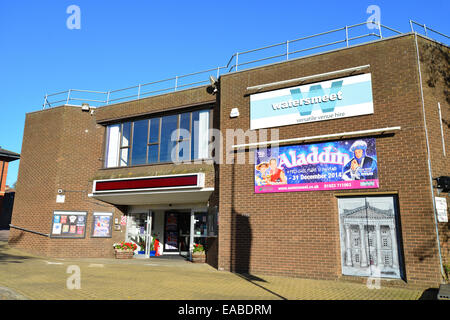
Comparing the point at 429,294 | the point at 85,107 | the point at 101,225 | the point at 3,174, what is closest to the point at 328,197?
the point at 429,294

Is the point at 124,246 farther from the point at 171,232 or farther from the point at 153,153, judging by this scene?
the point at 153,153

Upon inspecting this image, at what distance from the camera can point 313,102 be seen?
11.4m

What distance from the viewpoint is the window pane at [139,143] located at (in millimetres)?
15866

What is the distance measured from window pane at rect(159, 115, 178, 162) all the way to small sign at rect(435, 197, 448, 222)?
31.7 feet

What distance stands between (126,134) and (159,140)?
2.02 meters

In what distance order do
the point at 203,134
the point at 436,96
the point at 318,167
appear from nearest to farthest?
the point at 436,96 → the point at 318,167 → the point at 203,134

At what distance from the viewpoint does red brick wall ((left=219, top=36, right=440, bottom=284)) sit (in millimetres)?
9531

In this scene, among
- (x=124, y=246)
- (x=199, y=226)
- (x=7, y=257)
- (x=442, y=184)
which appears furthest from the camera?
(x=124, y=246)

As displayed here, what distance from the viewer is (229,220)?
12195mm

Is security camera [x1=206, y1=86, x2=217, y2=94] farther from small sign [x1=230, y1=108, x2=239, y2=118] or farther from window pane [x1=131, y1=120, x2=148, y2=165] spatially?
window pane [x1=131, y1=120, x2=148, y2=165]
